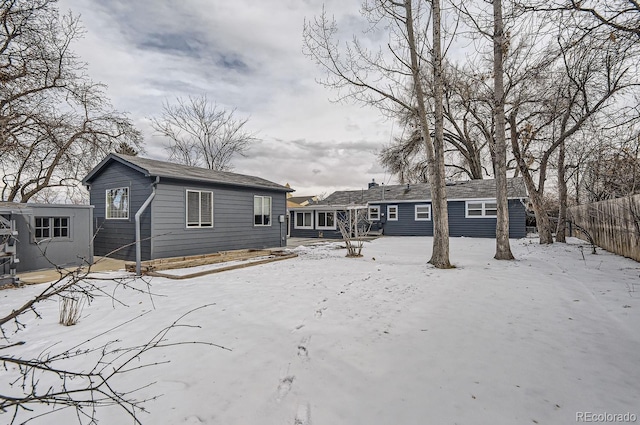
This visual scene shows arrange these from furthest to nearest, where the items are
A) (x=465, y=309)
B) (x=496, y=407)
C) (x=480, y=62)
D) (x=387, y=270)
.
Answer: (x=480, y=62), (x=387, y=270), (x=465, y=309), (x=496, y=407)

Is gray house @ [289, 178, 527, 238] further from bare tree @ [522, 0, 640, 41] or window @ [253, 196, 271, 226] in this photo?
bare tree @ [522, 0, 640, 41]

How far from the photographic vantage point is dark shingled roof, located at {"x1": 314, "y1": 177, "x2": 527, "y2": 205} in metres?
18.1

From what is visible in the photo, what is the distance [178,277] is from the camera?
6.83 meters

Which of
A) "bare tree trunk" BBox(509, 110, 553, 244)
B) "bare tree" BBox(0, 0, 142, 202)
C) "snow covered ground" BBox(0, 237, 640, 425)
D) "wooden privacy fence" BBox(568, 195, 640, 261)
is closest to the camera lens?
"snow covered ground" BBox(0, 237, 640, 425)

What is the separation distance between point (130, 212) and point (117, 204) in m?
0.98

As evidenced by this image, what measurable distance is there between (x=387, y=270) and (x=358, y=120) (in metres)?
7.20

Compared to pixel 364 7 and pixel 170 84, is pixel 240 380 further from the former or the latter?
pixel 170 84

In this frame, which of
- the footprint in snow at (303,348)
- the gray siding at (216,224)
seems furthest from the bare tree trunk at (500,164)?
the gray siding at (216,224)

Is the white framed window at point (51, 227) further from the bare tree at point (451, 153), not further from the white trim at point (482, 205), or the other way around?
the bare tree at point (451, 153)

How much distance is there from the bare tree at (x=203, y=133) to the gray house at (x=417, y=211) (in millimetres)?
6923

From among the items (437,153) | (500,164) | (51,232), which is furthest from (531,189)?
(51,232)

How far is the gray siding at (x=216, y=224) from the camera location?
9148 mm

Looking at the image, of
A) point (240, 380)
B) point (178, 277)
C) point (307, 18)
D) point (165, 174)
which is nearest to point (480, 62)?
point (307, 18)

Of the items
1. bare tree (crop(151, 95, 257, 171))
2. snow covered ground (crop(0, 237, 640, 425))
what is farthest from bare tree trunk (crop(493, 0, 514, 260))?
bare tree (crop(151, 95, 257, 171))
